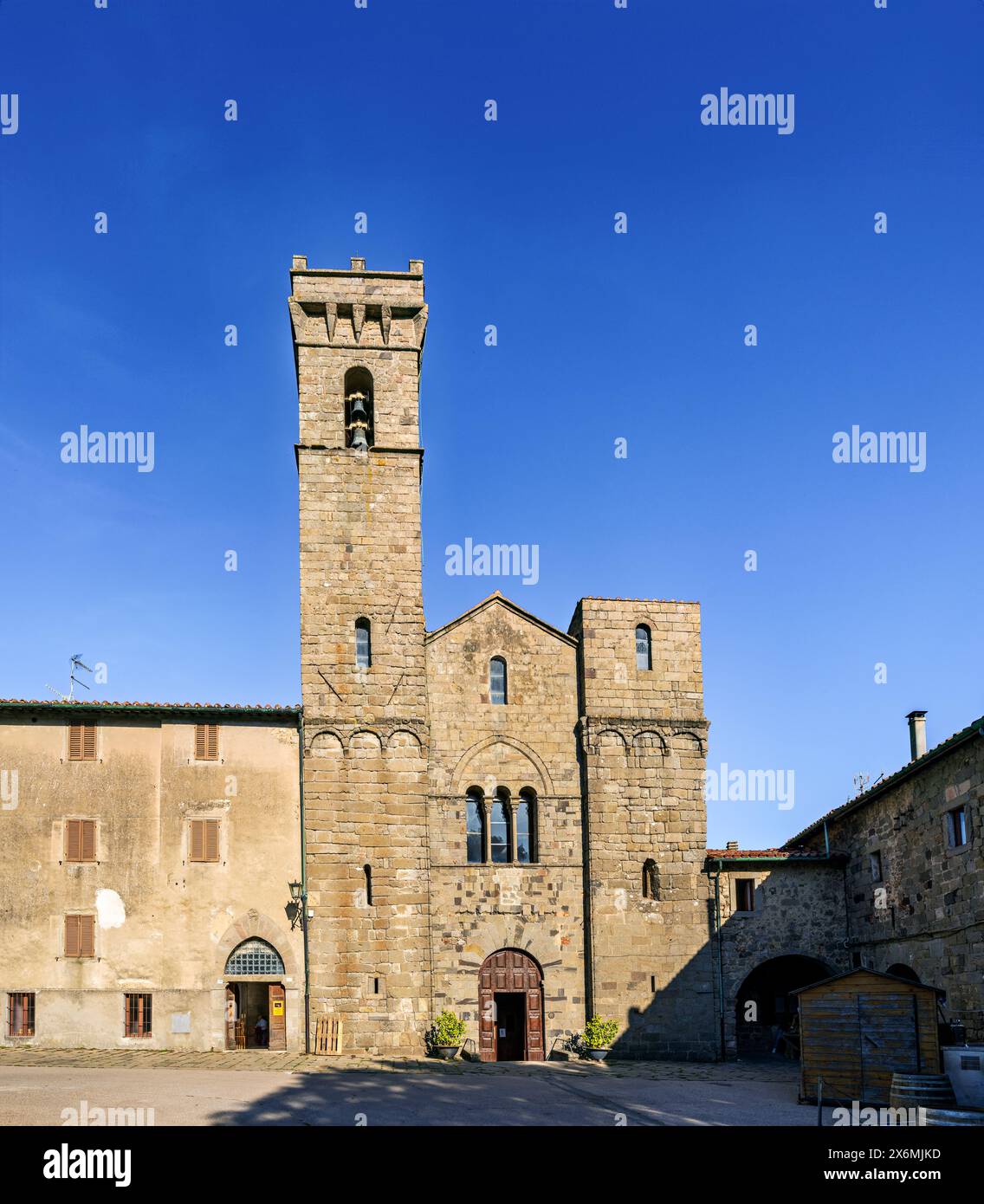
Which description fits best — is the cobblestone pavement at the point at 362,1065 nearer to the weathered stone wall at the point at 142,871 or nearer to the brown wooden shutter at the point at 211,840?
the weathered stone wall at the point at 142,871

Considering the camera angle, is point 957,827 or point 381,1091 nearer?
point 381,1091

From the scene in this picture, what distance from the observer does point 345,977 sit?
2916 centimetres

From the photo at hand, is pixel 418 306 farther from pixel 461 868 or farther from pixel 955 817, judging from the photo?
pixel 955 817

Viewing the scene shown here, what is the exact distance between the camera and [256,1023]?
1259 inches

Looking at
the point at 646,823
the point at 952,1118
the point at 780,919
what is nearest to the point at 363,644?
the point at 646,823

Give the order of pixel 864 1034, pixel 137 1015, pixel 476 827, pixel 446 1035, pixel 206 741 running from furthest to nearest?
1. pixel 476 827
2. pixel 206 741
3. pixel 446 1035
4. pixel 137 1015
5. pixel 864 1034

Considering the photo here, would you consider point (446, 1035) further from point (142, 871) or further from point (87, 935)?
point (87, 935)

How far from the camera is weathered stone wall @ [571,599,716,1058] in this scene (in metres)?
30.3

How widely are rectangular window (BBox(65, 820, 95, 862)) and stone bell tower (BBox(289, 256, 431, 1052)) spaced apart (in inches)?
209

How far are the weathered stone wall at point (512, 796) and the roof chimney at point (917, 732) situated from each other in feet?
31.2

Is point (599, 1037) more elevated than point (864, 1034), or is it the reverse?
point (864, 1034)

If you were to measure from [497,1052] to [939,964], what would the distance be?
1121 centimetres

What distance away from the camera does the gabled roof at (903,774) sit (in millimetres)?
22797

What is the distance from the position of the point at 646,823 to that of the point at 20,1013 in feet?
53.2
